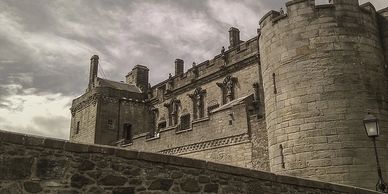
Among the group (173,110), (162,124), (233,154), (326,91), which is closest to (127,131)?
(162,124)

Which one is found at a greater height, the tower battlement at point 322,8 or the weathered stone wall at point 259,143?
the tower battlement at point 322,8

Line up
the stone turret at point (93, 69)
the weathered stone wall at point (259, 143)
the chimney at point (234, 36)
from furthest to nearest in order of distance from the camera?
1. the stone turret at point (93, 69)
2. the chimney at point (234, 36)
3. the weathered stone wall at point (259, 143)

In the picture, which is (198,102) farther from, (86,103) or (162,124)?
(86,103)

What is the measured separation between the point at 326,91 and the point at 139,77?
80.9ft

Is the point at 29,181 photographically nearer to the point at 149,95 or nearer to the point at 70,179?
the point at 70,179

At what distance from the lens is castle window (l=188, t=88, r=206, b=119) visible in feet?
87.8

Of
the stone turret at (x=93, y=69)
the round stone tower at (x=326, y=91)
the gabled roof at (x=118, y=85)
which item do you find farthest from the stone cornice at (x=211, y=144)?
the stone turret at (x=93, y=69)

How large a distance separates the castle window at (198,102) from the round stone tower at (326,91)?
12.0m

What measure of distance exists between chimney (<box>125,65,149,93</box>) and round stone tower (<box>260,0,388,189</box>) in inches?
868

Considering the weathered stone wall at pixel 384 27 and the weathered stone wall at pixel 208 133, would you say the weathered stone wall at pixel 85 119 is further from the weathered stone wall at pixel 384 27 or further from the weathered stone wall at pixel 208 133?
the weathered stone wall at pixel 384 27

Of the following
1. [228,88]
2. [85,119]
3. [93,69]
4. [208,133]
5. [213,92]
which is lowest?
[208,133]

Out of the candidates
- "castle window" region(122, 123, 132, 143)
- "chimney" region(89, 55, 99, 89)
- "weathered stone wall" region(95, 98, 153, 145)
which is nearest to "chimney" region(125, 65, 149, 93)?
"chimney" region(89, 55, 99, 89)

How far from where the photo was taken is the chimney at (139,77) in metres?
35.7

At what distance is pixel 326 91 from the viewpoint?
13.2 m
